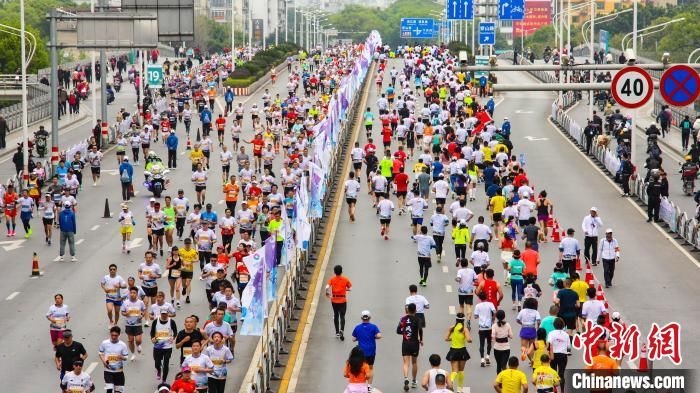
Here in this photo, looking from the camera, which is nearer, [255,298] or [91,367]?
[255,298]

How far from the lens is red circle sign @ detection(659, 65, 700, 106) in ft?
76.2

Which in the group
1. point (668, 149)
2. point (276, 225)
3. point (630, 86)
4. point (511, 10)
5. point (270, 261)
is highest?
point (511, 10)

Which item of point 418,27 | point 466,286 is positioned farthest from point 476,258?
point 418,27

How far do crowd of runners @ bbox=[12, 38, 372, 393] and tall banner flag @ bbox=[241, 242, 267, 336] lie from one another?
1.41 ft

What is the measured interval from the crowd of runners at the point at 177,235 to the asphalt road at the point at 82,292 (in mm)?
178

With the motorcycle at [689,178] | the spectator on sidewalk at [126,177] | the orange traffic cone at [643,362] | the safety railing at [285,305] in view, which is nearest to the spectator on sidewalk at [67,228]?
the safety railing at [285,305]

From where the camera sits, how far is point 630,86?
25094 millimetres

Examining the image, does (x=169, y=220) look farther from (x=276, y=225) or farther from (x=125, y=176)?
(x=125, y=176)

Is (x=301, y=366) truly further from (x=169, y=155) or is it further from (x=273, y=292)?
(x=169, y=155)

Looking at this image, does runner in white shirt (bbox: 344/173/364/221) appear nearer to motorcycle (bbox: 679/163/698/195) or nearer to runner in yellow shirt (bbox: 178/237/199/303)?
runner in yellow shirt (bbox: 178/237/199/303)

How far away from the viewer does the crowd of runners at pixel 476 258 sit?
24547 mm

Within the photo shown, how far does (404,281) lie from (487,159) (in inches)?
528

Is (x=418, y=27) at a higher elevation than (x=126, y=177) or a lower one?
higher

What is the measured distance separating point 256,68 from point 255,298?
72.9 m
